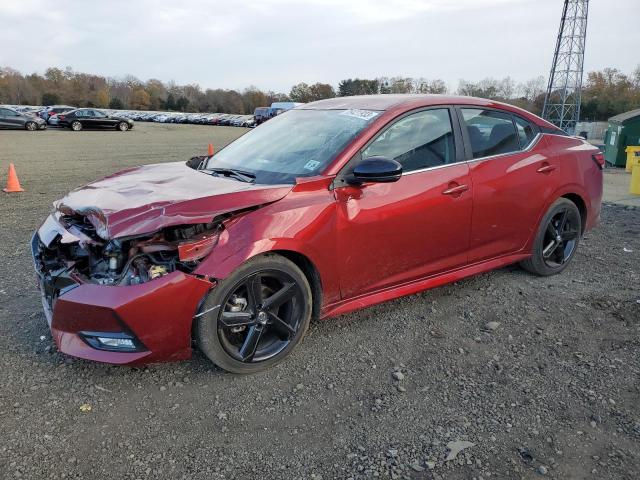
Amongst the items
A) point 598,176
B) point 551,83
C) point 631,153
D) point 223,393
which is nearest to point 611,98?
point 551,83

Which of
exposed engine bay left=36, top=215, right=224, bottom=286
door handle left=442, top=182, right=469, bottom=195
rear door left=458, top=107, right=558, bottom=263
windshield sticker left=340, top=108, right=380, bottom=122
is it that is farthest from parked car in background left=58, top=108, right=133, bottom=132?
door handle left=442, top=182, right=469, bottom=195

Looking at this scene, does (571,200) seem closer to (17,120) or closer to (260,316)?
(260,316)

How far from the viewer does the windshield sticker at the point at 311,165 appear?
3.36 meters

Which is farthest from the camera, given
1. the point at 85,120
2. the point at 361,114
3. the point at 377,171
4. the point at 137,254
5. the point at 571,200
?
the point at 85,120

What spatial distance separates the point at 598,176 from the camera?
4.98 m

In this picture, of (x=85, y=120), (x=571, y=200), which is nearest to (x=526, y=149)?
(x=571, y=200)

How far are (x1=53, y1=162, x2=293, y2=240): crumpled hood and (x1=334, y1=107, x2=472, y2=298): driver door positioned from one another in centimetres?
58

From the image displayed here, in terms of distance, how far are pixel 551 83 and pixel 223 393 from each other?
2177 inches

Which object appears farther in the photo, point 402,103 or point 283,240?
point 402,103

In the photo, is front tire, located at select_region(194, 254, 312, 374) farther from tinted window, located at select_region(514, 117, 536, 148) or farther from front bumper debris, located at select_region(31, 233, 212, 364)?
tinted window, located at select_region(514, 117, 536, 148)

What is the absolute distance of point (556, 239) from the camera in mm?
4734

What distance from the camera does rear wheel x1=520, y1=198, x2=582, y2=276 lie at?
15.0 feet

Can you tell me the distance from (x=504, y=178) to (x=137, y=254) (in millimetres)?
2906

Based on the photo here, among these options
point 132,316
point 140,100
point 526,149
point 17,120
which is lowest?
point 132,316
